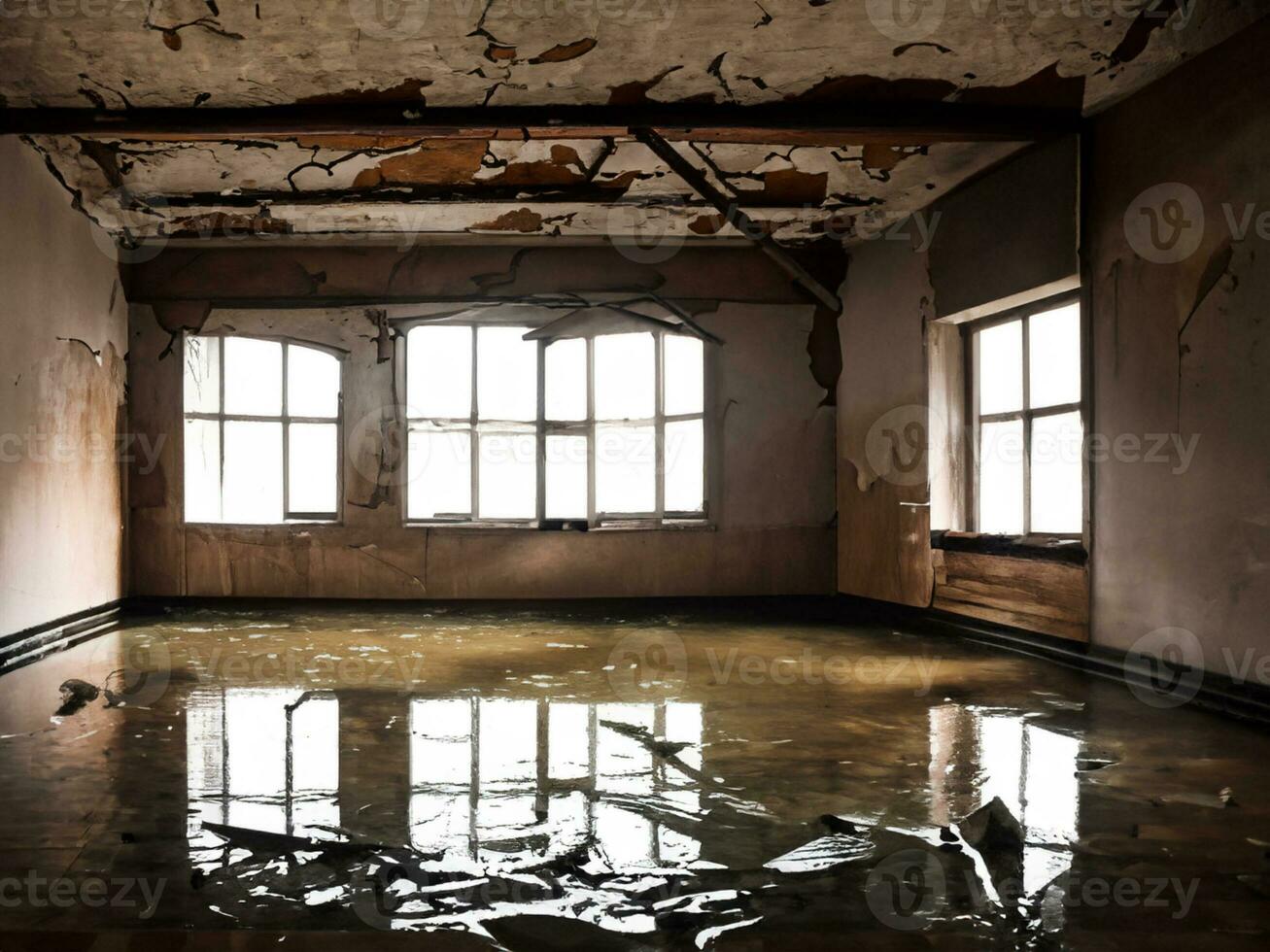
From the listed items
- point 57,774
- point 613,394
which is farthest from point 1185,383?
point 57,774

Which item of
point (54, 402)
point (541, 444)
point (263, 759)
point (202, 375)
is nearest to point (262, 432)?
point (202, 375)

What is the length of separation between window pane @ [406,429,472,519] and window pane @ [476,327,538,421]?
12.0 inches

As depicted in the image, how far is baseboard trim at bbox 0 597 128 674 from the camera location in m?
4.34

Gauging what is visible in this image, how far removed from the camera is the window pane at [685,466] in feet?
20.9

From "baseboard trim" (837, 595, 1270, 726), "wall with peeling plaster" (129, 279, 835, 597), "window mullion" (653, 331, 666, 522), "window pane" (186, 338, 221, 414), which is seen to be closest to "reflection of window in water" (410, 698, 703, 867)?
"baseboard trim" (837, 595, 1270, 726)

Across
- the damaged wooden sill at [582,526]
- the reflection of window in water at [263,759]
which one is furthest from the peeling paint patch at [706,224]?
the reflection of window in water at [263,759]

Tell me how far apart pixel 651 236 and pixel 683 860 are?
16.7 ft

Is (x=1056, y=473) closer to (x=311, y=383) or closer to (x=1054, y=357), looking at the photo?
(x=1054, y=357)

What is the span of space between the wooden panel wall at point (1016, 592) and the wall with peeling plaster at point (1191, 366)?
5.1 inches

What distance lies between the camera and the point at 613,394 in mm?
6383

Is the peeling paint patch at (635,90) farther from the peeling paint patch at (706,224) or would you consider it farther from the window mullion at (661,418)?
the window mullion at (661,418)

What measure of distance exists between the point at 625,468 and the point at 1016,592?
2801 mm

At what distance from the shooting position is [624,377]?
252 inches

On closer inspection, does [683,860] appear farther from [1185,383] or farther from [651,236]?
[651,236]
